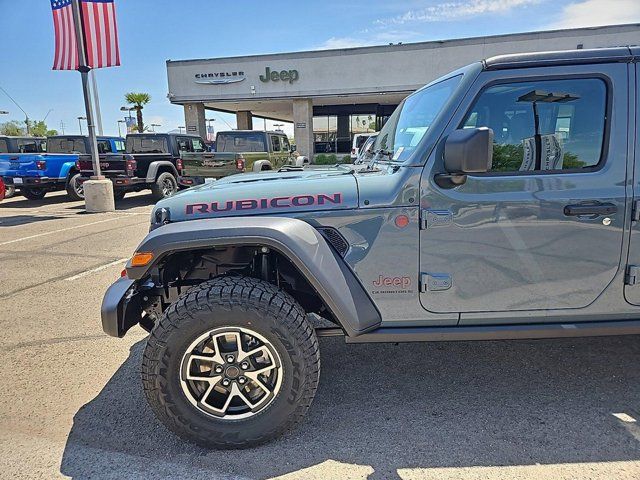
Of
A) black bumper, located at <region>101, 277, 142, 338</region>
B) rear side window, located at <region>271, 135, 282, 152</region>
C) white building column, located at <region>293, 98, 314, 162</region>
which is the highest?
white building column, located at <region>293, 98, 314, 162</region>

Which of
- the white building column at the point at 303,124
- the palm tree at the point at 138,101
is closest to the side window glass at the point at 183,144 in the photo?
the white building column at the point at 303,124

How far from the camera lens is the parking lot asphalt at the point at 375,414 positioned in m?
2.14

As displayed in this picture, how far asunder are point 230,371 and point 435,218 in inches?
54.4

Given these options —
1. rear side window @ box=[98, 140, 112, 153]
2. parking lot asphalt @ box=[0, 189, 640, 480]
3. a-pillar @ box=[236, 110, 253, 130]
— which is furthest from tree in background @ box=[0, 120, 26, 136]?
parking lot asphalt @ box=[0, 189, 640, 480]

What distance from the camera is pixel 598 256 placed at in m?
2.27

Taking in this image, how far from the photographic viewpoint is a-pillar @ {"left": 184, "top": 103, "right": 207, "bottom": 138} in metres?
24.9

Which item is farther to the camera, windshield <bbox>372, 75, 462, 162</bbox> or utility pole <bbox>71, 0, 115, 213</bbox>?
utility pole <bbox>71, 0, 115, 213</bbox>

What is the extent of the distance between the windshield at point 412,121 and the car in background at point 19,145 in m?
14.4

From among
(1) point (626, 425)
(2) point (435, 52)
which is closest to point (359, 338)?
(1) point (626, 425)

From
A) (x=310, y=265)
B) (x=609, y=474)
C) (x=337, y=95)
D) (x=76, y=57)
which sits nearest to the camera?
(x=609, y=474)

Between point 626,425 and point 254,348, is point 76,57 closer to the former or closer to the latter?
point 254,348

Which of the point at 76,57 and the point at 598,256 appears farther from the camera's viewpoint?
the point at 76,57

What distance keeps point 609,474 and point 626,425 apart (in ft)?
1.58

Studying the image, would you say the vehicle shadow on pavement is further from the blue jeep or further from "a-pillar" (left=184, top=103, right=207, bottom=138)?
"a-pillar" (left=184, top=103, right=207, bottom=138)
